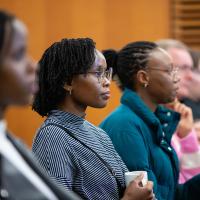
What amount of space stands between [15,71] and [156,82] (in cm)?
184

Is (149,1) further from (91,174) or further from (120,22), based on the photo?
(91,174)

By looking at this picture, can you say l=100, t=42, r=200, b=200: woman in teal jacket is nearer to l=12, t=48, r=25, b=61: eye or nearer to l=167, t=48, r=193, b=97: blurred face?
l=167, t=48, r=193, b=97: blurred face

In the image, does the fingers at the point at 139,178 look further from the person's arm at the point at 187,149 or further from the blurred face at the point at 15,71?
the person's arm at the point at 187,149

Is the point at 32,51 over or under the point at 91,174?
under

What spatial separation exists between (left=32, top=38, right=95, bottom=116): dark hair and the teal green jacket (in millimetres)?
532

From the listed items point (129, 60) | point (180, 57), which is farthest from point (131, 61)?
point (180, 57)

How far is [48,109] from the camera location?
8.77 feet

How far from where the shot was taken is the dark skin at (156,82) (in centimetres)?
339

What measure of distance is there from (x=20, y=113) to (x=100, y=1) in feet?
4.02

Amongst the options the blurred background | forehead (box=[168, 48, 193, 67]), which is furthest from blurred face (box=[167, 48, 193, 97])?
the blurred background

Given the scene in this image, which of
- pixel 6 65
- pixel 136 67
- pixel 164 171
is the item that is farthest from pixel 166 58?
pixel 6 65

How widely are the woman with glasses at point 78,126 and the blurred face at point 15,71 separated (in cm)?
84

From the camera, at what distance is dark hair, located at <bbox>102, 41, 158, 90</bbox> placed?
3434 millimetres

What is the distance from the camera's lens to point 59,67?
263cm
